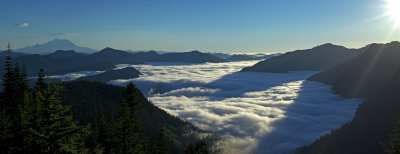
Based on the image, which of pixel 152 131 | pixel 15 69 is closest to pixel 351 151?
pixel 152 131

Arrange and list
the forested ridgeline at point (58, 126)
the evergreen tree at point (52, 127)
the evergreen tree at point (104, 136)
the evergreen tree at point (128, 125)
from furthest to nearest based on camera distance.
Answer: the evergreen tree at point (104, 136)
the evergreen tree at point (128, 125)
the forested ridgeline at point (58, 126)
the evergreen tree at point (52, 127)

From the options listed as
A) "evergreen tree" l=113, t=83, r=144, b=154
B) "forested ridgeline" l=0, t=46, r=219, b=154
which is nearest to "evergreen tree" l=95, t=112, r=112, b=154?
"forested ridgeline" l=0, t=46, r=219, b=154

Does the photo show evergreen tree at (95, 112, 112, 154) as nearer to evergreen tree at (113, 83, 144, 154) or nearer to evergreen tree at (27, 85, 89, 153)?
evergreen tree at (113, 83, 144, 154)

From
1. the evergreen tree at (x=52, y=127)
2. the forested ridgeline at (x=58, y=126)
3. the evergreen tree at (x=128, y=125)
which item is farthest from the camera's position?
the evergreen tree at (x=128, y=125)

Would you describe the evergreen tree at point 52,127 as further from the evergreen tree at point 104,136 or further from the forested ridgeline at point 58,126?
the evergreen tree at point 104,136

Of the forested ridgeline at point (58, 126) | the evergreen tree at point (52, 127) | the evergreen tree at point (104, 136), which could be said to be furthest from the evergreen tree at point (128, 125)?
the evergreen tree at point (52, 127)

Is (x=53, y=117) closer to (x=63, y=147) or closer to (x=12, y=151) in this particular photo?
(x=63, y=147)

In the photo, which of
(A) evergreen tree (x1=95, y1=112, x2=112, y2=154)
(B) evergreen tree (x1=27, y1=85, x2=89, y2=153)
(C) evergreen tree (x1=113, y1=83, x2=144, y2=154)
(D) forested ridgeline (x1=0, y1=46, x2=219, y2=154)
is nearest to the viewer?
(B) evergreen tree (x1=27, y1=85, x2=89, y2=153)

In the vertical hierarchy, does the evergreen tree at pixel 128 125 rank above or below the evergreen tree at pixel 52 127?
below

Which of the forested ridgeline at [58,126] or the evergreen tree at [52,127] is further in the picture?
the forested ridgeline at [58,126]
